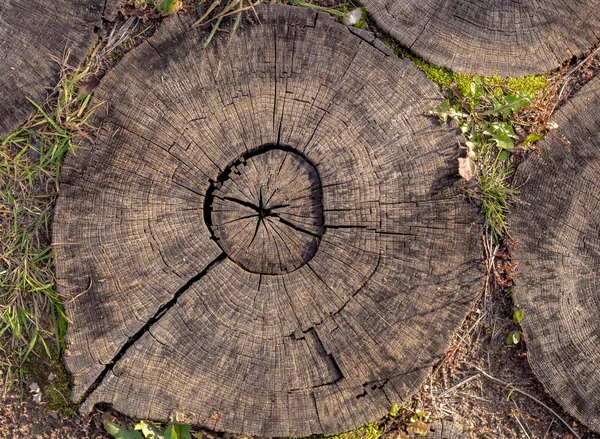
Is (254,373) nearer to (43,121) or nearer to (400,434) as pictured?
(400,434)

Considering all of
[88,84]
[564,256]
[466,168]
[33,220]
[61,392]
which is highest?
[466,168]

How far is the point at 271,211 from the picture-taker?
276cm

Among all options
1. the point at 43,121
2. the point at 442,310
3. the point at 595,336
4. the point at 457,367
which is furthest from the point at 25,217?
the point at 595,336

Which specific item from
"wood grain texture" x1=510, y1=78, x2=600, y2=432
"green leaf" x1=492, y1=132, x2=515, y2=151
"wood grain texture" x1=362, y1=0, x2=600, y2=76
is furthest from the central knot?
"wood grain texture" x1=510, y1=78, x2=600, y2=432

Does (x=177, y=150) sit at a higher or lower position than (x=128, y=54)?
lower

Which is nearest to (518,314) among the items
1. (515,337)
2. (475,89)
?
(515,337)

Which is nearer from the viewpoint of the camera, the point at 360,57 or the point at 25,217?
the point at 360,57

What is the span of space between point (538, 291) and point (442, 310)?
61cm

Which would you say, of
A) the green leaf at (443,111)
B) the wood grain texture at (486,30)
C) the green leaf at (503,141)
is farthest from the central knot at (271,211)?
the green leaf at (503,141)

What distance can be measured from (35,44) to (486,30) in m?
2.74

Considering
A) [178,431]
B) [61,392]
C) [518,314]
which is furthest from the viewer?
[61,392]

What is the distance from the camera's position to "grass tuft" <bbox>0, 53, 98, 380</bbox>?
290 centimetres

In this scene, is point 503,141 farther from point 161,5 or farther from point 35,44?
point 35,44

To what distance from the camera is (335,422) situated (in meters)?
2.76
